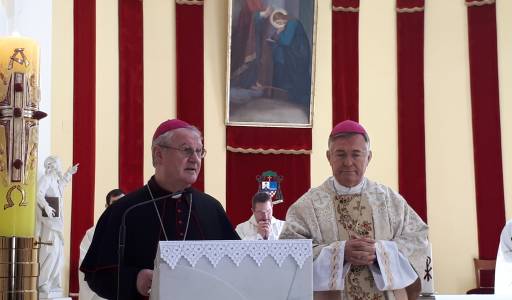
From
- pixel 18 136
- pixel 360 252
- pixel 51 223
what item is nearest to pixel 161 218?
pixel 360 252

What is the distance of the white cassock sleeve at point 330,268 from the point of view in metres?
3.57

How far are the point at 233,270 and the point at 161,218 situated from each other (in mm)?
1142

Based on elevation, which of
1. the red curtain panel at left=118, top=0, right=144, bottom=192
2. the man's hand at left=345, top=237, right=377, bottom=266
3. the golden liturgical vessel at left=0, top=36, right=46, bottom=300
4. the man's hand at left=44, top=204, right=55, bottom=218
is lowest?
the man's hand at left=345, top=237, right=377, bottom=266

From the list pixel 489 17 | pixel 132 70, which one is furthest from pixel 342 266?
pixel 489 17

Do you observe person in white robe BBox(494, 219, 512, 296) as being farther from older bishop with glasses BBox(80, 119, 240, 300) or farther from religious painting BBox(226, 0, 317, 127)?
older bishop with glasses BBox(80, 119, 240, 300)

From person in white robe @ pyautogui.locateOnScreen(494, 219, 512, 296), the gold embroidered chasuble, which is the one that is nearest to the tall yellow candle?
the gold embroidered chasuble

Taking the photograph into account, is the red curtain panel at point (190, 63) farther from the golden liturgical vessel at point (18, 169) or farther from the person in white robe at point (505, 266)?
the golden liturgical vessel at point (18, 169)

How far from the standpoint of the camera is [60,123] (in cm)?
860

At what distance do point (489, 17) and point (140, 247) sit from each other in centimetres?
748

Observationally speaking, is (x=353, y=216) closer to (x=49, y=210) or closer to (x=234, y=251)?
(x=234, y=251)

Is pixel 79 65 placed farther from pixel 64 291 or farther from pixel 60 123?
pixel 64 291

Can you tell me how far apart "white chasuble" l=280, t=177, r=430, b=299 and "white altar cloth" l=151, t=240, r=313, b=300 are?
112cm

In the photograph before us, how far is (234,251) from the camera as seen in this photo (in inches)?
95.6

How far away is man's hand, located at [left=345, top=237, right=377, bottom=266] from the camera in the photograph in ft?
11.6
